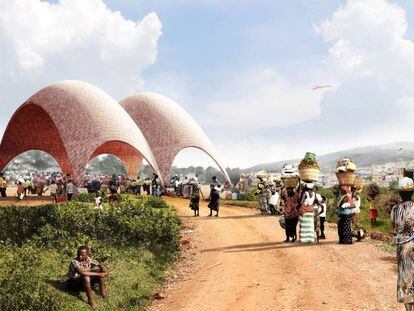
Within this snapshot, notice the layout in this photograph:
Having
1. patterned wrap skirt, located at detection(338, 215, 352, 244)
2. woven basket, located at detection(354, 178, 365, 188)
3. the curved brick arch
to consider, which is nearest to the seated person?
patterned wrap skirt, located at detection(338, 215, 352, 244)

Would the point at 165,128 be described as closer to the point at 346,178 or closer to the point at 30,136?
the point at 30,136

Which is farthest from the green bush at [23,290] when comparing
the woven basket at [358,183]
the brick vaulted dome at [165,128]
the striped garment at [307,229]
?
the brick vaulted dome at [165,128]

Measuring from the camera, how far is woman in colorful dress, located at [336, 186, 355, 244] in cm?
1316

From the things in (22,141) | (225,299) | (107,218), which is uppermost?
(22,141)

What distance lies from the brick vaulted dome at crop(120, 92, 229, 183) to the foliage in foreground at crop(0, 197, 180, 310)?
20016mm

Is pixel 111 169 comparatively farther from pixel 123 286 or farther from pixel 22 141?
pixel 123 286

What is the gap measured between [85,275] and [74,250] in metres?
3.44

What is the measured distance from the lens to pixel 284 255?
12.0 m

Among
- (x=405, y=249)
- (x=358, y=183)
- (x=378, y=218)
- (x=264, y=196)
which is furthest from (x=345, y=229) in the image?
(x=378, y=218)

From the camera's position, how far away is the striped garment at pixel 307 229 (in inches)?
521

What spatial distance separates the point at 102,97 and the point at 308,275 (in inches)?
1137

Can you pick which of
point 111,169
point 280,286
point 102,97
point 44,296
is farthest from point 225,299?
point 111,169

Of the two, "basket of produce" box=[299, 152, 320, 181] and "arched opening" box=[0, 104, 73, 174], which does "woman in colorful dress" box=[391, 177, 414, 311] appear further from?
"arched opening" box=[0, 104, 73, 174]

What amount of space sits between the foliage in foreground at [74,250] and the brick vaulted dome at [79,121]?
48.9 ft
